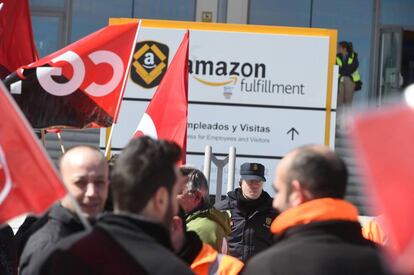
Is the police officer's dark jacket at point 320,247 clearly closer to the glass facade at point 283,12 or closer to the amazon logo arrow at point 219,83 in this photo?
the amazon logo arrow at point 219,83

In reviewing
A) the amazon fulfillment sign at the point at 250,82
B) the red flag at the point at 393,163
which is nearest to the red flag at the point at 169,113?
the amazon fulfillment sign at the point at 250,82

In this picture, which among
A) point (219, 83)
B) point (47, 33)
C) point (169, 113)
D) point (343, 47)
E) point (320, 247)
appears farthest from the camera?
point (47, 33)

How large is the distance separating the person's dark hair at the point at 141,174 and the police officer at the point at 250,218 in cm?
495

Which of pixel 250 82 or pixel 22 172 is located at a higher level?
pixel 250 82

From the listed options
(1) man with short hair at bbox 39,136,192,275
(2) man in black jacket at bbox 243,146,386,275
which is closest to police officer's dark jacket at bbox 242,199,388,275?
(2) man in black jacket at bbox 243,146,386,275

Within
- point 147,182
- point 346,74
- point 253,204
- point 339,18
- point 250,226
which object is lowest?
point 250,226

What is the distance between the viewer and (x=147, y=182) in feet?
11.1

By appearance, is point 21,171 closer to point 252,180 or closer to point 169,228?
point 169,228

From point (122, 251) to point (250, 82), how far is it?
871 cm

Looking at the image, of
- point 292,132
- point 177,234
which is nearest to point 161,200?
point 177,234

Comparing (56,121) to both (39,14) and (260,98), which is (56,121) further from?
(39,14)

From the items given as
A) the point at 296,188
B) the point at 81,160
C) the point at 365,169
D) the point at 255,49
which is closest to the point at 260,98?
the point at 255,49

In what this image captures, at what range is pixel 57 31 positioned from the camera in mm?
19219

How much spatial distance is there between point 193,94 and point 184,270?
27.8 feet
